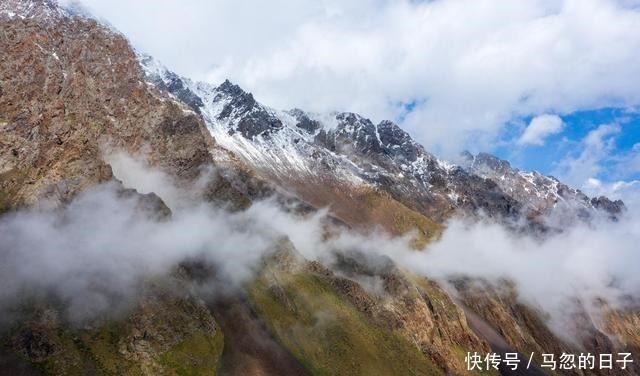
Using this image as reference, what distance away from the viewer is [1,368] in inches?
7072

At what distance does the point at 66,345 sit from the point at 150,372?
2745 cm

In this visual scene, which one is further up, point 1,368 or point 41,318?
point 41,318

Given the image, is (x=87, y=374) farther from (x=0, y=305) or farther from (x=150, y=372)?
(x=0, y=305)

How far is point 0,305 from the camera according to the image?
19862 cm

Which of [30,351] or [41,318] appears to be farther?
[41,318]

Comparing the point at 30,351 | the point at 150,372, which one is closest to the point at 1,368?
the point at 30,351

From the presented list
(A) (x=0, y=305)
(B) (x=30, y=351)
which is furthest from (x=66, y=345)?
(A) (x=0, y=305)

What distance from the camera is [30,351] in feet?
615

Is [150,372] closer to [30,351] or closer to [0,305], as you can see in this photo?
[30,351]

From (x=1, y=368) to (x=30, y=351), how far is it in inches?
379

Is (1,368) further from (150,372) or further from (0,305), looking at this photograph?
(150,372)

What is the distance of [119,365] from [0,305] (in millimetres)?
43561

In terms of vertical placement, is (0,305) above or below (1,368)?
above

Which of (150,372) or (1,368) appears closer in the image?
(1,368)
